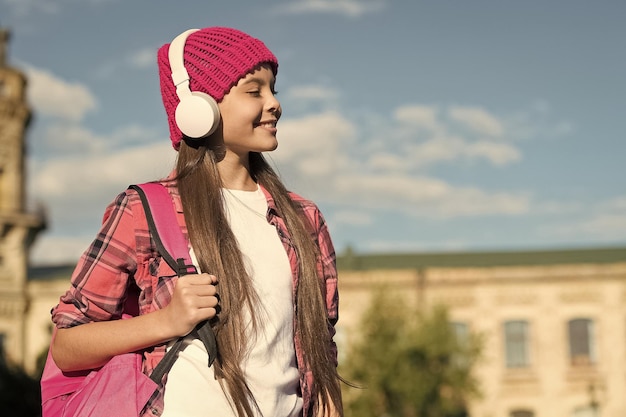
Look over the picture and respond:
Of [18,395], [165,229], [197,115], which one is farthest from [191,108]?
[18,395]

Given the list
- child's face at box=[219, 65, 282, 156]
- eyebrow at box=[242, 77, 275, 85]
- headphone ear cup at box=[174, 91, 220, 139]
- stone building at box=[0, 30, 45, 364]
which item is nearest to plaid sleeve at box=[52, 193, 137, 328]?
headphone ear cup at box=[174, 91, 220, 139]

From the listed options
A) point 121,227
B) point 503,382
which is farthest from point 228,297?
point 503,382

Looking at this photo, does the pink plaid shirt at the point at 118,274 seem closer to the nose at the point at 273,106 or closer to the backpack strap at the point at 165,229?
the backpack strap at the point at 165,229

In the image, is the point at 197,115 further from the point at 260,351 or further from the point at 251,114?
the point at 260,351

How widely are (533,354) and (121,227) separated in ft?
107

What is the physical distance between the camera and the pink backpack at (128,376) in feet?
8.22

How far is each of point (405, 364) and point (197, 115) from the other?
25.6 meters

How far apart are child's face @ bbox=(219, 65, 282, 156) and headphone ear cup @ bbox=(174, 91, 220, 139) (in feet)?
0.25

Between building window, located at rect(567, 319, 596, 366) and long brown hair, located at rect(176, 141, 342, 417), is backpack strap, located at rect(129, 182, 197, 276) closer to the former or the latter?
long brown hair, located at rect(176, 141, 342, 417)

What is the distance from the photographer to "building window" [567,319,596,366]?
1319 inches

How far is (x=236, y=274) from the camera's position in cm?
268

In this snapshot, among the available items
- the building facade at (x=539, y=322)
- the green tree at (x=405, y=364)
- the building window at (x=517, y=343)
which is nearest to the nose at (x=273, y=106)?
the green tree at (x=405, y=364)

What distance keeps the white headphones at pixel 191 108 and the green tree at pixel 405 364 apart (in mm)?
24836

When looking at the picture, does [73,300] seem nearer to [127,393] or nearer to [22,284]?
[127,393]
